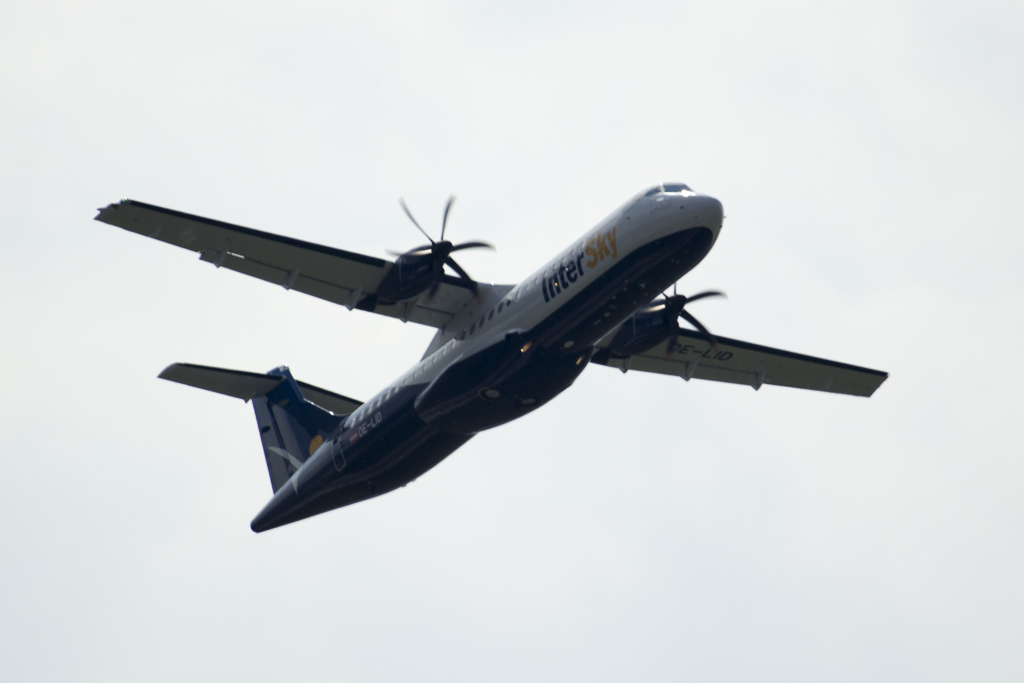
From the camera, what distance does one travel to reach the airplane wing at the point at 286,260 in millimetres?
19703

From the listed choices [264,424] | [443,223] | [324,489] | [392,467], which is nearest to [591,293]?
[443,223]

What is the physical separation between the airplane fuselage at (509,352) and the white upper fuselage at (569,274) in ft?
0.08

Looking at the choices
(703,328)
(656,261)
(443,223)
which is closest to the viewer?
(656,261)

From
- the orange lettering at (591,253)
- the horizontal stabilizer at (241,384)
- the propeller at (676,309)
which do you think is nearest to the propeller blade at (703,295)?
the propeller at (676,309)

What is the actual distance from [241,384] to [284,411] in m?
1.22

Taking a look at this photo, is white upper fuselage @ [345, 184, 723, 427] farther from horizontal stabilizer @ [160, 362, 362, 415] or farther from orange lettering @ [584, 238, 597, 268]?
horizontal stabilizer @ [160, 362, 362, 415]

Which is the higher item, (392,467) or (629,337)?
(629,337)

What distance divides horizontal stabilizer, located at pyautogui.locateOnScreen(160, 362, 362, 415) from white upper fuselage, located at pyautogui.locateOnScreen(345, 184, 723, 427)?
12.8ft

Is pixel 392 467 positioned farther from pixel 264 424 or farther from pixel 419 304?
pixel 264 424

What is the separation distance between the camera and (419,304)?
2214cm

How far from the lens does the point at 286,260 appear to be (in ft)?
69.1

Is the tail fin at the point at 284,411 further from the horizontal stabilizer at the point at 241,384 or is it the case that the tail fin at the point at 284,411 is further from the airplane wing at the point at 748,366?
the airplane wing at the point at 748,366

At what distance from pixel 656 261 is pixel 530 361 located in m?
3.08

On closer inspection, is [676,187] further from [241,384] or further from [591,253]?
[241,384]
